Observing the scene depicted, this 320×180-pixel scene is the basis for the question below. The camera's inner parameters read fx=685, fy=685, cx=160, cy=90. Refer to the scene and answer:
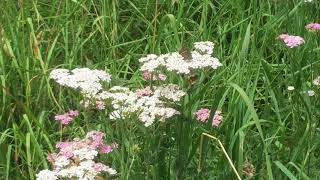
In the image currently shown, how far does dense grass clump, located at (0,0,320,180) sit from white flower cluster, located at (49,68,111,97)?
0.15 ft

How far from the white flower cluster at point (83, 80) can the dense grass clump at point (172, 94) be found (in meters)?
0.04

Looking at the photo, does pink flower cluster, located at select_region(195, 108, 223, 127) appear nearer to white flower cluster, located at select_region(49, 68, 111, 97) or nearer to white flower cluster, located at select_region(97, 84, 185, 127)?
white flower cluster, located at select_region(97, 84, 185, 127)

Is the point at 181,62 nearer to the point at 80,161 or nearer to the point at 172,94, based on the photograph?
the point at 172,94

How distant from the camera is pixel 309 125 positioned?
2051 mm

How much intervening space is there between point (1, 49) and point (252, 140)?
1.09m

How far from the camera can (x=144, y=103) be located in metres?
1.89

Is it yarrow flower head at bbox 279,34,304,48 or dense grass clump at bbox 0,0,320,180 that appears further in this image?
yarrow flower head at bbox 279,34,304,48

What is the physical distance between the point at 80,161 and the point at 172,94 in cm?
34

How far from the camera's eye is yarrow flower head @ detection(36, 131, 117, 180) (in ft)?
5.47

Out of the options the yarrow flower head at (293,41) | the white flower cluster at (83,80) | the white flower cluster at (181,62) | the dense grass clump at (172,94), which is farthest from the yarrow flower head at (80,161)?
the yarrow flower head at (293,41)

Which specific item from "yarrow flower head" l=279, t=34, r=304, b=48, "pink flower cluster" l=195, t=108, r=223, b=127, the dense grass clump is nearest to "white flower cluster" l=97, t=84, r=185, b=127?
the dense grass clump

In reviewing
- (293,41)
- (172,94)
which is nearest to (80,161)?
(172,94)

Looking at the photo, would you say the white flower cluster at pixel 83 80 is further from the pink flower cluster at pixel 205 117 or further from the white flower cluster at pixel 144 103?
the pink flower cluster at pixel 205 117

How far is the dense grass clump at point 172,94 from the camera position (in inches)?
77.9
